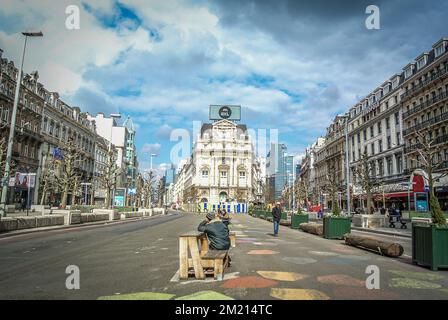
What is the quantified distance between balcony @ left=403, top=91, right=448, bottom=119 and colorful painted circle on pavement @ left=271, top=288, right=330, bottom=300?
149ft

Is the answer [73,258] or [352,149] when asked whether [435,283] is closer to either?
[73,258]

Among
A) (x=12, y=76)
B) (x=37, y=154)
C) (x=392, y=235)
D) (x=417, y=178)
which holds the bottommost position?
(x=392, y=235)

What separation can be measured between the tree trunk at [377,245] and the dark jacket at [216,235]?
6.44 m

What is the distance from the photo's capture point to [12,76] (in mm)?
46781

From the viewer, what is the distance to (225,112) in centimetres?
11375

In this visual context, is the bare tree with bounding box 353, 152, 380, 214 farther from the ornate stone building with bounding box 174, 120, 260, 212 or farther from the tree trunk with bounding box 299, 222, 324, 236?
the ornate stone building with bounding box 174, 120, 260, 212

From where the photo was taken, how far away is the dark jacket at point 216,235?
843 centimetres

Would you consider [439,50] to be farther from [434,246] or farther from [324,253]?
[434,246]

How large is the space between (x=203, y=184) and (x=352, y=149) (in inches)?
2138

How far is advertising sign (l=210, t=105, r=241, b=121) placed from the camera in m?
113

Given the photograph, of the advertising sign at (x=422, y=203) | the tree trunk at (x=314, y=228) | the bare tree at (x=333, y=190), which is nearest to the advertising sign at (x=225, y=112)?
the bare tree at (x=333, y=190)
